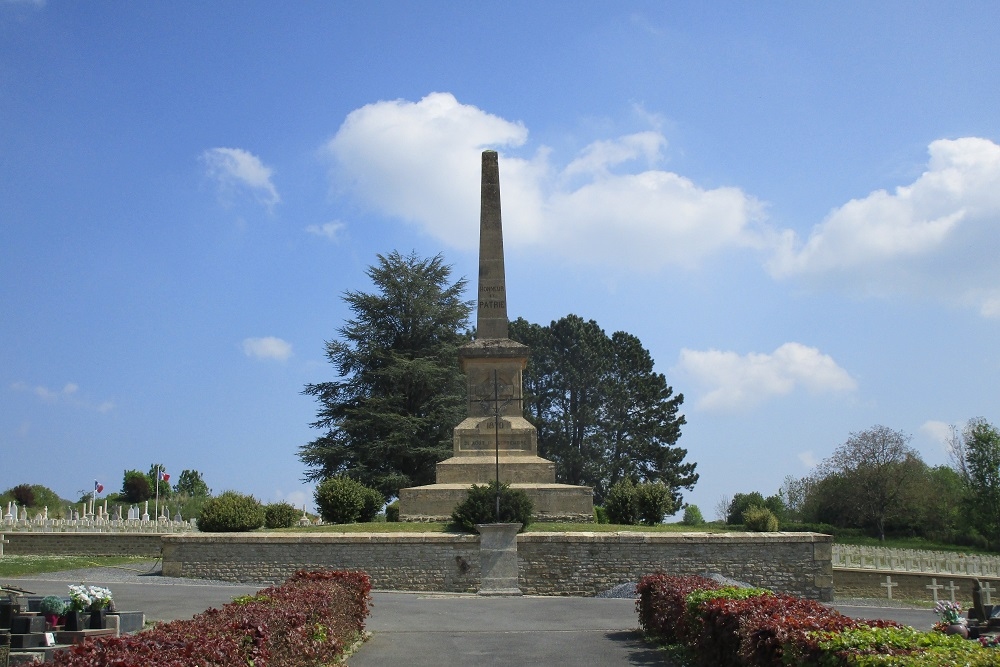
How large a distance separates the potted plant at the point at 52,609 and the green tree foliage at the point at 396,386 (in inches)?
1074

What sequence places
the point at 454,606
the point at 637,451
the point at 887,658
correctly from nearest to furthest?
the point at 887,658, the point at 454,606, the point at 637,451

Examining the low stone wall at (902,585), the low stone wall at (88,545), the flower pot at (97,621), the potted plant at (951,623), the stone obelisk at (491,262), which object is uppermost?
the stone obelisk at (491,262)

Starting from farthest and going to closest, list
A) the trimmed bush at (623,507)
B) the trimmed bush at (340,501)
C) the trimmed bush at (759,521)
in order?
the trimmed bush at (340,501)
the trimmed bush at (623,507)
the trimmed bush at (759,521)

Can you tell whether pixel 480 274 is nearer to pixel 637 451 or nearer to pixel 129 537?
pixel 129 537

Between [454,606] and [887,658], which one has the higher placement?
[887,658]

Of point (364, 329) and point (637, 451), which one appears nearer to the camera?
point (364, 329)

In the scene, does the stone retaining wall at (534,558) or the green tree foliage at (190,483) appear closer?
the stone retaining wall at (534,558)

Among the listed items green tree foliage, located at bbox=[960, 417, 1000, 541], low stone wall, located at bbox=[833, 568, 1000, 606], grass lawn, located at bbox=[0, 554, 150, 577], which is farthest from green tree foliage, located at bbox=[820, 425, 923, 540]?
grass lawn, located at bbox=[0, 554, 150, 577]

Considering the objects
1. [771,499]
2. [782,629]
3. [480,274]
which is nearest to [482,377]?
[480,274]

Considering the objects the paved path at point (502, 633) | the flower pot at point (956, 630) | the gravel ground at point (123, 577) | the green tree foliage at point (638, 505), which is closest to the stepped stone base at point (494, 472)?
the green tree foliage at point (638, 505)

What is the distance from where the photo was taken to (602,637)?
13.0 meters

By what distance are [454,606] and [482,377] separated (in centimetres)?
1273

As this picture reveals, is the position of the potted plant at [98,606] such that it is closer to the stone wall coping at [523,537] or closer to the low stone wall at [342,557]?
the low stone wall at [342,557]

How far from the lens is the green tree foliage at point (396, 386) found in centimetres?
4006
